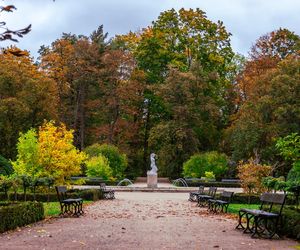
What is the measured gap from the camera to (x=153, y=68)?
47938 mm

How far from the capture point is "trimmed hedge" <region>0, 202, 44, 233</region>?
33.3ft

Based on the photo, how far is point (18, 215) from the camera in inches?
432

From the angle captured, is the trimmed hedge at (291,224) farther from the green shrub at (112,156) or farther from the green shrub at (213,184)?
the green shrub at (112,156)

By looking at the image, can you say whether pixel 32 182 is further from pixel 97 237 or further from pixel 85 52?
pixel 85 52

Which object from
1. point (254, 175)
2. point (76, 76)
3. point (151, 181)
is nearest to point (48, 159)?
point (254, 175)

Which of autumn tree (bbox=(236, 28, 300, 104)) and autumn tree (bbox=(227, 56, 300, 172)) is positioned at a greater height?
autumn tree (bbox=(236, 28, 300, 104))

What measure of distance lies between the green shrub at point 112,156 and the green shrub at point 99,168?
1216mm

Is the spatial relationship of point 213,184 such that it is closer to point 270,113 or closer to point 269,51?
point 270,113

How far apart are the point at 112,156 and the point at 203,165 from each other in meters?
7.57

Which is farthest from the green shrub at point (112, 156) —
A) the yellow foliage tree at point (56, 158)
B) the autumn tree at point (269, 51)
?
the yellow foliage tree at point (56, 158)

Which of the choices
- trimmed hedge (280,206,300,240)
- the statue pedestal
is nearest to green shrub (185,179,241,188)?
the statue pedestal

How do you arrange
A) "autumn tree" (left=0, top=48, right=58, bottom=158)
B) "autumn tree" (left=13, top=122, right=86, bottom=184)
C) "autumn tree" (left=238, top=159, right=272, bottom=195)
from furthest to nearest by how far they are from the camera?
"autumn tree" (left=0, top=48, right=58, bottom=158)
"autumn tree" (left=13, top=122, right=86, bottom=184)
"autumn tree" (left=238, top=159, right=272, bottom=195)

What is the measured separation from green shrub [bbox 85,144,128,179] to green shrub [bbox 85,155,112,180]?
1216 mm

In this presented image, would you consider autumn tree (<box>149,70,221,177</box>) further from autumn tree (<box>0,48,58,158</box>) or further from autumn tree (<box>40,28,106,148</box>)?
autumn tree (<box>0,48,58,158</box>)
